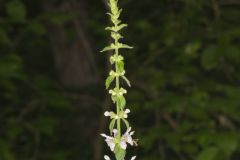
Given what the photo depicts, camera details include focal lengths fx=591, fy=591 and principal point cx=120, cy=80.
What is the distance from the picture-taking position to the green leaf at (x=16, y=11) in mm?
4684

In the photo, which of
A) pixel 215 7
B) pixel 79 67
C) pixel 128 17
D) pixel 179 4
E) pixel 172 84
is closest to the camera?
pixel 215 7

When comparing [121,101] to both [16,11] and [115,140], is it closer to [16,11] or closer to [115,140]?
[115,140]

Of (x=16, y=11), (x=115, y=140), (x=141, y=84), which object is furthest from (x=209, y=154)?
(x=115, y=140)

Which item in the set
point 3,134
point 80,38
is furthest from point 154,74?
point 3,134

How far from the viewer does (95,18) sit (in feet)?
21.3

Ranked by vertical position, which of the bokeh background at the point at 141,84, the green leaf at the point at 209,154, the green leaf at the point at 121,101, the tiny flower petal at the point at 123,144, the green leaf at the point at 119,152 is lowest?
the green leaf at the point at 119,152

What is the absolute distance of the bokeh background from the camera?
4676 millimetres

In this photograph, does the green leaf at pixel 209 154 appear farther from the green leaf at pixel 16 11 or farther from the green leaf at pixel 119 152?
the green leaf at pixel 119 152

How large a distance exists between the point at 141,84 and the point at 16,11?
4.79 feet

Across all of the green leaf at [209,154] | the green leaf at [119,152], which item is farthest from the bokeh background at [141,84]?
the green leaf at [119,152]

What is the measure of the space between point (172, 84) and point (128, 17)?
4.64 feet

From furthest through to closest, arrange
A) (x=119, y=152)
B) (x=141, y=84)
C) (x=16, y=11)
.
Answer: (x=141, y=84) → (x=16, y=11) → (x=119, y=152)

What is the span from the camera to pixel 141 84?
556 centimetres

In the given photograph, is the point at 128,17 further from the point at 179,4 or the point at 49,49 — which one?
the point at 49,49
